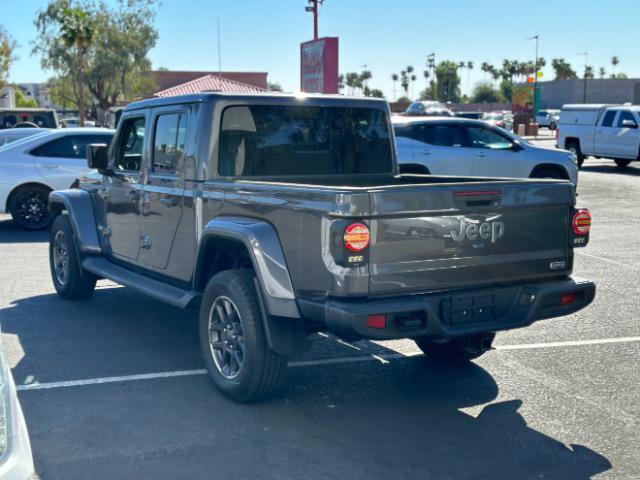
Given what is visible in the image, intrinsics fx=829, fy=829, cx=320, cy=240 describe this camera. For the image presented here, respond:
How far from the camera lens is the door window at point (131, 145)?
701 centimetres

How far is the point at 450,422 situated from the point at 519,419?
42cm

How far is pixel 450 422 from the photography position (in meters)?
4.92

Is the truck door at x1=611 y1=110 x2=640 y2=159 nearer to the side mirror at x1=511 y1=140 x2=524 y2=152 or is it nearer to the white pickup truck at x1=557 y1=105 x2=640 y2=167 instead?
the white pickup truck at x1=557 y1=105 x2=640 y2=167

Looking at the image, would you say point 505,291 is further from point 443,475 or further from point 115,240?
point 115,240

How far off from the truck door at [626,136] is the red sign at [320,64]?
29.1 ft

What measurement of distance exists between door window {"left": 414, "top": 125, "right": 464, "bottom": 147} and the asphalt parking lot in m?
8.65

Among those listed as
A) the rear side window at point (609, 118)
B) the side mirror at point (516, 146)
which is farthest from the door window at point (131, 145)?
the rear side window at point (609, 118)

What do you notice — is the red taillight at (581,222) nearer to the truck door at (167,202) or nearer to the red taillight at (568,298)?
the red taillight at (568,298)

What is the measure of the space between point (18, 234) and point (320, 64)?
14.1 m

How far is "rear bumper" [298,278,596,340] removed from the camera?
4.47m

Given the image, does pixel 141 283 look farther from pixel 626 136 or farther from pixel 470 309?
pixel 626 136

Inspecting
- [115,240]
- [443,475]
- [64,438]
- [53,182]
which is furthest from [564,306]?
[53,182]

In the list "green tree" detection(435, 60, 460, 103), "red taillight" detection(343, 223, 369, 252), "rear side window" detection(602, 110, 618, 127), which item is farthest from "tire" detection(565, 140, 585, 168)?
"green tree" detection(435, 60, 460, 103)

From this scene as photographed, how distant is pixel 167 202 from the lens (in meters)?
6.18
